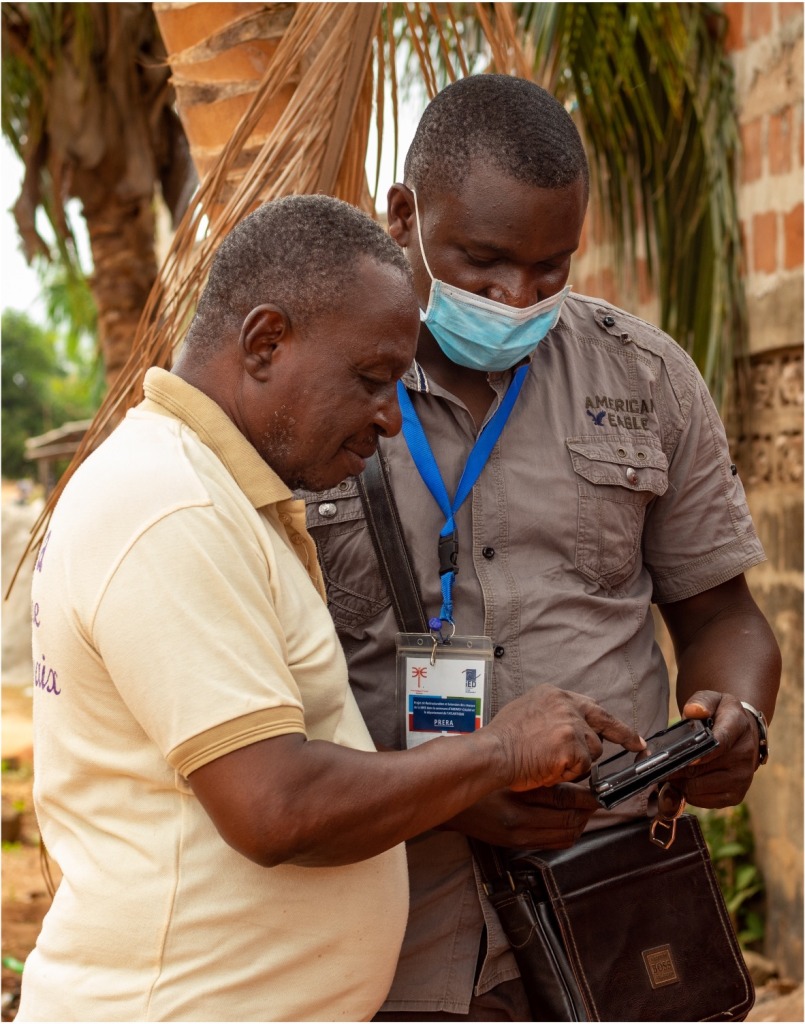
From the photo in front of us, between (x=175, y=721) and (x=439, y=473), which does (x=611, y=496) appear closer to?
(x=439, y=473)

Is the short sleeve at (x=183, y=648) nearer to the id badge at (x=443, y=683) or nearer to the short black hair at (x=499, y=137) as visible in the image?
the id badge at (x=443, y=683)

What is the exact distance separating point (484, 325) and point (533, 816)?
870mm

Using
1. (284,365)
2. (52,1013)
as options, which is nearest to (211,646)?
(284,365)

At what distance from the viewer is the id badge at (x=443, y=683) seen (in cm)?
223

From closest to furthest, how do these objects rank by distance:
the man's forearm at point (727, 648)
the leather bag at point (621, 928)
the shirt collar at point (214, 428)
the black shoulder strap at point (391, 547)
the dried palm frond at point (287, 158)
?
the shirt collar at point (214, 428) → the leather bag at point (621, 928) → the black shoulder strap at point (391, 547) → the man's forearm at point (727, 648) → the dried palm frond at point (287, 158)

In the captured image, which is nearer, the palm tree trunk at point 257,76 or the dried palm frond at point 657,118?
the palm tree trunk at point 257,76

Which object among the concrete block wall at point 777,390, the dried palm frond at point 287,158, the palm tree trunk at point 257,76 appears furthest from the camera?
the concrete block wall at point 777,390

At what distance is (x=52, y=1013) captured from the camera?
1.76m

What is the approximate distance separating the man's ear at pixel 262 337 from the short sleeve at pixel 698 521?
3.14 feet

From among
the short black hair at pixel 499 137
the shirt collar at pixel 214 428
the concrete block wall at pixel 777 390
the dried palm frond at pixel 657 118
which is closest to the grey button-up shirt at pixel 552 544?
the short black hair at pixel 499 137

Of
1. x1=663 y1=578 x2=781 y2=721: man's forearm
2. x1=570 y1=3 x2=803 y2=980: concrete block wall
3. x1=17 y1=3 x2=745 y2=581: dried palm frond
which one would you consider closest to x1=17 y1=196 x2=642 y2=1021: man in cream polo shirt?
x1=663 y1=578 x2=781 y2=721: man's forearm

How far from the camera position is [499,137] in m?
2.31

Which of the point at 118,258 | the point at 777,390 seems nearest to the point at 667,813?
the point at 777,390

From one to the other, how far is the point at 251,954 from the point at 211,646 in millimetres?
455
